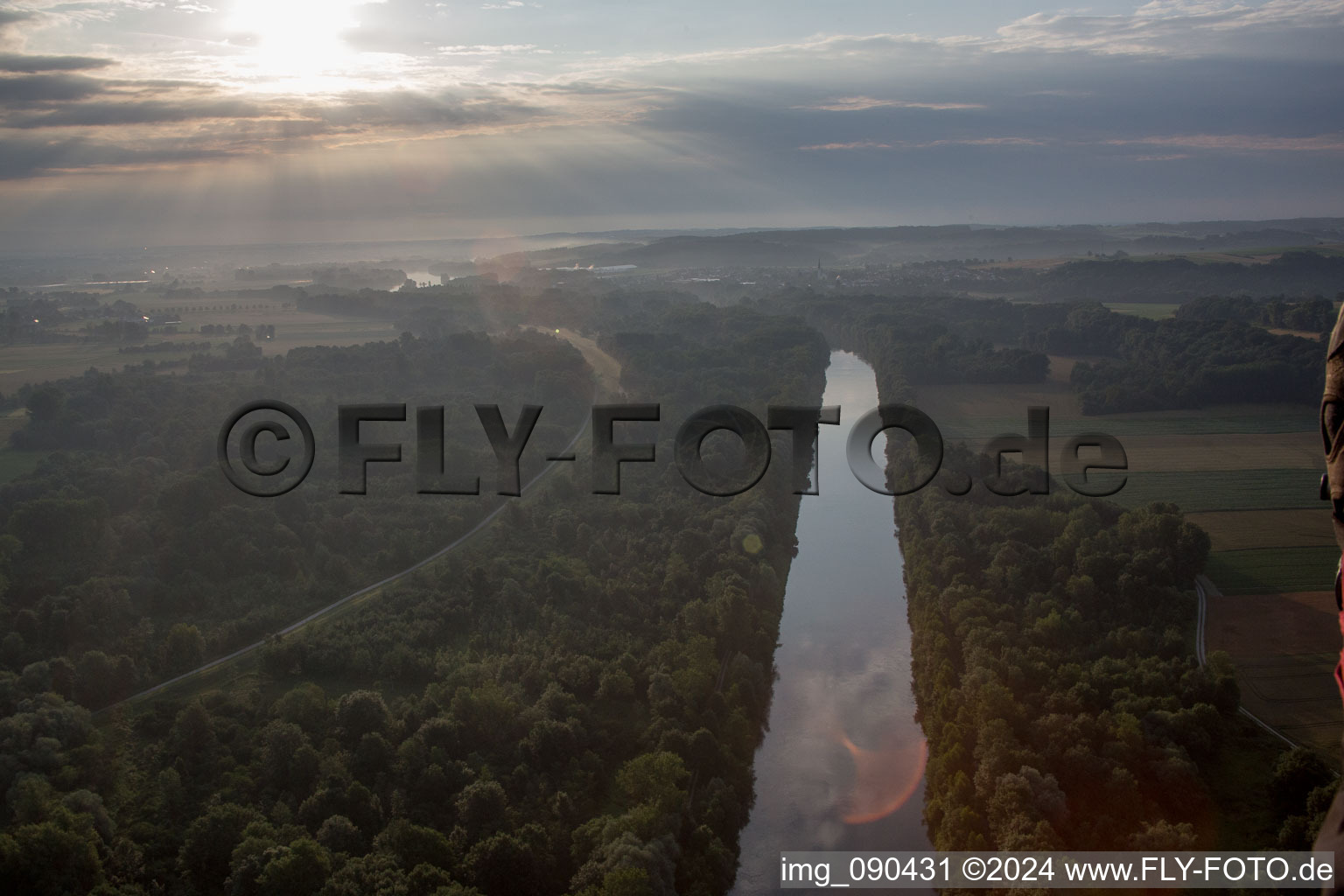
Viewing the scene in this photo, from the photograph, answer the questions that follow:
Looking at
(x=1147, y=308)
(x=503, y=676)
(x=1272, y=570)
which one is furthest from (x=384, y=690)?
(x=1147, y=308)

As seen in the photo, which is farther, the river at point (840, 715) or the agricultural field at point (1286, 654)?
the agricultural field at point (1286, 654)

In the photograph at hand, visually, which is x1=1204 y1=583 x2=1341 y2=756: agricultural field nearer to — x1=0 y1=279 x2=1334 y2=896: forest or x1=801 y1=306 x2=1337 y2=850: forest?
x1=801 y1=306 x2=1337 y2=850: forest

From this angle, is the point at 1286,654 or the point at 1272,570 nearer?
the point at 1286,654

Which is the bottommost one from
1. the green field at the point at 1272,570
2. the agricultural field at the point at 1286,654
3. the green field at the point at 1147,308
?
the agricultural field at the point at 1286,654

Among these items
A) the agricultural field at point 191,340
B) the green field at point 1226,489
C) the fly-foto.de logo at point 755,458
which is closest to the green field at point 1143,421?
the fly-foto.de logo at point 755,458

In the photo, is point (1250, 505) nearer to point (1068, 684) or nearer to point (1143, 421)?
point (1143, 421)

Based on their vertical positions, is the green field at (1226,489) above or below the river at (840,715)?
above

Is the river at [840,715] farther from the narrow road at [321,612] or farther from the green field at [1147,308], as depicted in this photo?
the green field at [1147,308]
